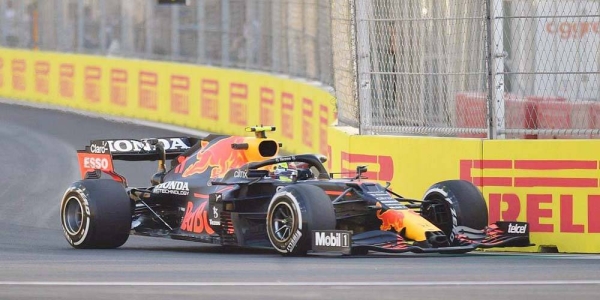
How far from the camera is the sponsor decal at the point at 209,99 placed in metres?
28.2

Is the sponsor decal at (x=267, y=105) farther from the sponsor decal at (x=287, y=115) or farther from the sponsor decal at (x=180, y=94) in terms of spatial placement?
the sponsor decal at (x=180, y=94)

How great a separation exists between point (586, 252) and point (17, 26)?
26932mm

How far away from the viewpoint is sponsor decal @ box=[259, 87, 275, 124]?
25.3m

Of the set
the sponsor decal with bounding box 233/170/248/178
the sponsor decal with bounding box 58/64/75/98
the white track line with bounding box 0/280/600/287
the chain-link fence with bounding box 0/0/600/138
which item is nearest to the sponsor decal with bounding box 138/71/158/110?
the sponsor decal with bounding box 58/64/75/98

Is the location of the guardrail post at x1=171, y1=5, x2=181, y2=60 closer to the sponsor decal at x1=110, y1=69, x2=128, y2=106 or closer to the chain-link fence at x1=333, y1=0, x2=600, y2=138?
the sponsor decal at x1=110, y1=69, x2=128, y2=106

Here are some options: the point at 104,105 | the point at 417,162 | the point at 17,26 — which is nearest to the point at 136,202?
the point at 417,162

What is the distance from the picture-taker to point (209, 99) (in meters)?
28.6

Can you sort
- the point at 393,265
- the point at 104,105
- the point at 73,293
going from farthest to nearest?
the point at 104,105
the point at 393,265
the point at 73,293

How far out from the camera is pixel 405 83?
14695 mm

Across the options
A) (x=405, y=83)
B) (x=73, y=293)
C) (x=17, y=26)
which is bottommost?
(x=73, y=293)

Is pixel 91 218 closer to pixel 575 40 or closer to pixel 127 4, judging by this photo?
pixel 575 40

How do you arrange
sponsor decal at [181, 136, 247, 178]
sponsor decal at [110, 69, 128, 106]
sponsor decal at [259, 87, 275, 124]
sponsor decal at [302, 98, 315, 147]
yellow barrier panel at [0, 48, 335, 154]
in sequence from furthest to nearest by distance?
sponsor decal at [110, 69, 128, 106], sponsor decal at [259, 87, 275, 124], yellow barrier panel at [0, 48, 335, 154], sponsor decal at [302, 98, 315, 147], sponsor decal at [181, 136, 247, 178]

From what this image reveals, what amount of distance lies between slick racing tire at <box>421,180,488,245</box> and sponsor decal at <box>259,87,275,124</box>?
39.7 ft

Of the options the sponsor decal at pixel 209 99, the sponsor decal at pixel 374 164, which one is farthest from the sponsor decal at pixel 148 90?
the sponsor decal at pixel 374 164
